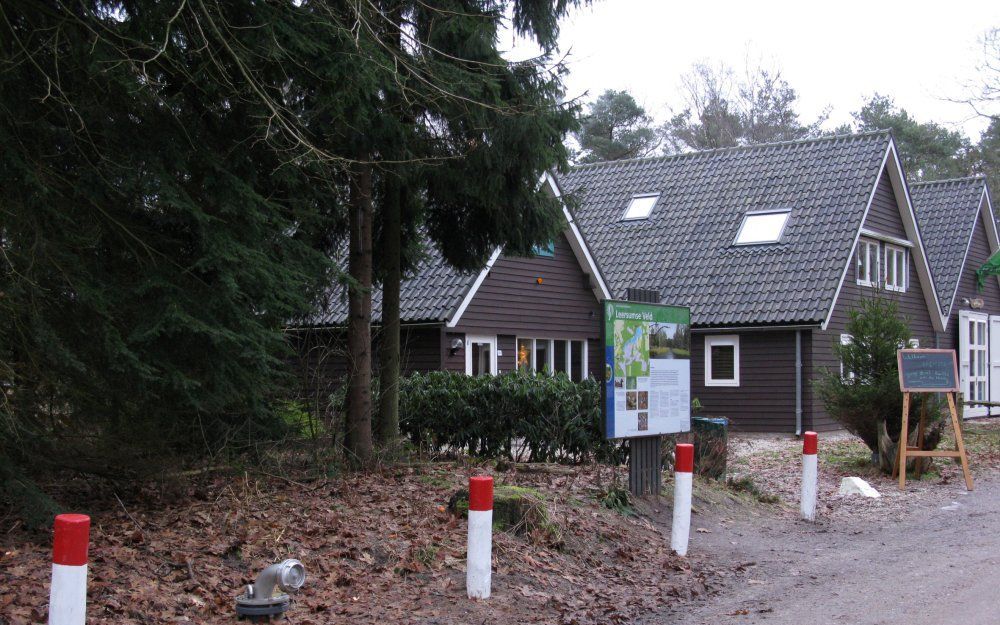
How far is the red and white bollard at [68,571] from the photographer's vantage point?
15.2 feet

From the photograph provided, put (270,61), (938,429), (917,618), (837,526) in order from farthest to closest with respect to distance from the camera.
Answer: (938,429)
(837,526)
(270,61)
(917,618)

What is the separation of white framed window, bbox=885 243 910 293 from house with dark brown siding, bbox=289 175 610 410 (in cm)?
845

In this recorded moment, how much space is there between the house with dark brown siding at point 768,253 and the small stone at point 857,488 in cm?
748

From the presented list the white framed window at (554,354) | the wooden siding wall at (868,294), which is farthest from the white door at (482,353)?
the wooden siding wall at (868,294)

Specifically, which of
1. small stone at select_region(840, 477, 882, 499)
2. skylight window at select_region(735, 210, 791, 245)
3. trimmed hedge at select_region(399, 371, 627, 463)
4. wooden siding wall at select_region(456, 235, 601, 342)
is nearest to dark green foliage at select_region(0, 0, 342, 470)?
trimmed hedge at select_region(399, 371, 627, 463)

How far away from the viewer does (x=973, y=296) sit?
32.4 m

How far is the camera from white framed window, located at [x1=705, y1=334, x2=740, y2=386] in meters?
24.8

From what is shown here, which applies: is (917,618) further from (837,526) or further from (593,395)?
(593,395)

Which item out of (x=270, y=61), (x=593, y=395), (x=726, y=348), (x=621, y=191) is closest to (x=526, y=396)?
(x=593, y=395)

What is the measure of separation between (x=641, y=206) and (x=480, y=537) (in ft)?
76.0

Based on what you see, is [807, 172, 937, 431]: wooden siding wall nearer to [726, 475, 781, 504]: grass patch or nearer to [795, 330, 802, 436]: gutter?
[795, 330, 802, 436]: gutter

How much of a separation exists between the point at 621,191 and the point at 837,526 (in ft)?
63.3

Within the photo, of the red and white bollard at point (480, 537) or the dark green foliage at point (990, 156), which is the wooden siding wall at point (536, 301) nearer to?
the red and white bollard at point (480, 537)

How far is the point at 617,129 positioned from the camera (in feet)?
184
